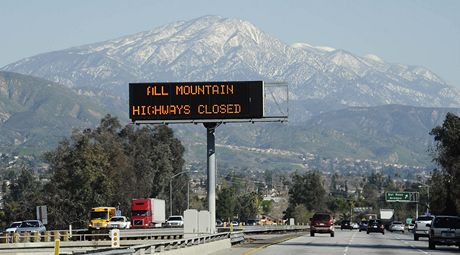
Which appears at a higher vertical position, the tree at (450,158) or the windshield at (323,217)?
the tree at (450,158)

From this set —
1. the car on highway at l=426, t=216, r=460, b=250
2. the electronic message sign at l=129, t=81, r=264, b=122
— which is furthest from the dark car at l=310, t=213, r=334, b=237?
the electronic message sign at l=129, t=81, r=264, b=122

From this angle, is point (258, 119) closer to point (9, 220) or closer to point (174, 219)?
point (174, 219)

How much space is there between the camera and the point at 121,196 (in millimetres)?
146000

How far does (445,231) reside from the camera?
60.2 metres

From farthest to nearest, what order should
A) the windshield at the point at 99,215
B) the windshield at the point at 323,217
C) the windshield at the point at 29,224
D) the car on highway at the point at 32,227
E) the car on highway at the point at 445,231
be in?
the windshield at the point at 99,215
the windshield at the point at 323,217
the windshield at the point at 29,224
the car on highway at the point at 32,227
the car on highway at the point at 445,231

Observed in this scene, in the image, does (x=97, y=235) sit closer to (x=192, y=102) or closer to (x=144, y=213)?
(x=192, y=102)

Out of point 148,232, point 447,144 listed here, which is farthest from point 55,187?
point 148,232

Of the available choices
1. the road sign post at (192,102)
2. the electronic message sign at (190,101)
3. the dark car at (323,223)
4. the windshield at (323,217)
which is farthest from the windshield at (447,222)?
the windshield at (323,217)

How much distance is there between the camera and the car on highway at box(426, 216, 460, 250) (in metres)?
60.0

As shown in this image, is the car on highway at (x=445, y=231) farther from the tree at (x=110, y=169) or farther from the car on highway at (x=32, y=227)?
the tree at (x=110, y=169)

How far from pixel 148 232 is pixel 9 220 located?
91920mm

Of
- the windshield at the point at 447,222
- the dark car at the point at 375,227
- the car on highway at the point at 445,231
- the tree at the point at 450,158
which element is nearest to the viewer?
the car on highway at the point at 445,231

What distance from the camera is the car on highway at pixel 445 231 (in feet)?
197

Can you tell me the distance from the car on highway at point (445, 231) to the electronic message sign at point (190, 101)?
12.1 meters
